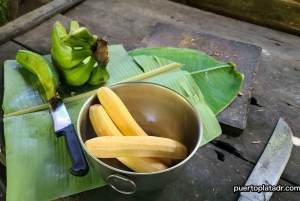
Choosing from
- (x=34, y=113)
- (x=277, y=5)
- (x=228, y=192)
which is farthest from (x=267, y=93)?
(x=34, y=113)

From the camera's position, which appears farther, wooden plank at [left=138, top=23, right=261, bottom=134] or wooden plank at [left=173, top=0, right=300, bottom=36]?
wooden plank at [left=173, top=0, right=300, bottom=36]

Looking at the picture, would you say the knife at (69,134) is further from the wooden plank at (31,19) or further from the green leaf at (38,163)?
the wooden plank at (31,19)

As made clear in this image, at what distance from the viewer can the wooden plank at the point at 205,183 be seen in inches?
27.1

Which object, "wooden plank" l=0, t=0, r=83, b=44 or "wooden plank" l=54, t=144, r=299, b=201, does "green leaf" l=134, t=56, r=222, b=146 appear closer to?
"wooden plank" l=54, t=144, r=299, b=201

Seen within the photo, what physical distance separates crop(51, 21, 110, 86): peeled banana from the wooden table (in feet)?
0.73

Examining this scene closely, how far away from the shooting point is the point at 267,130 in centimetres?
85

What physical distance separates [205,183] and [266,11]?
95 cm

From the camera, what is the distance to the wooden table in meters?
0.71

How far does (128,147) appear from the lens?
2.05 ft

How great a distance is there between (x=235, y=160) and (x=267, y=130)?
0.49 feet

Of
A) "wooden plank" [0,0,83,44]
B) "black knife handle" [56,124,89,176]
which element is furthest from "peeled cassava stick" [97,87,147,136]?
"wooden plank" [0,0,83,44]

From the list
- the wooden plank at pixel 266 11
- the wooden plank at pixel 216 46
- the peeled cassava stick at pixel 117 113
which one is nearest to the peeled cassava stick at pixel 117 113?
the peeled cassava stick at pixel 117 113

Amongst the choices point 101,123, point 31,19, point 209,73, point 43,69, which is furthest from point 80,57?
point 31,19

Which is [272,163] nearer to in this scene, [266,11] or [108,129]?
[108,129]
